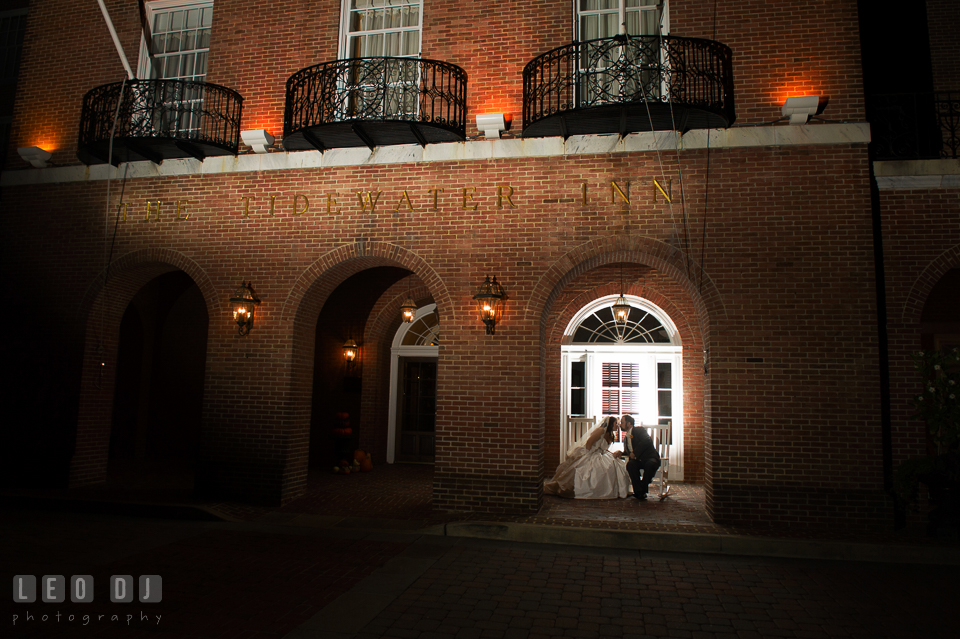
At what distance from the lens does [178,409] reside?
13133 mm

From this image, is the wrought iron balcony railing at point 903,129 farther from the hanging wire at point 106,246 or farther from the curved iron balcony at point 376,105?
the hanging wire at point 106,246

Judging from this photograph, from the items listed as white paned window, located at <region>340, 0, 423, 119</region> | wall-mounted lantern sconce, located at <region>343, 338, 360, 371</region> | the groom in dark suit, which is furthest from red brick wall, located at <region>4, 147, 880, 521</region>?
wall-mounted lantern sconce, located at <region>343, 338, 360, 371</region>

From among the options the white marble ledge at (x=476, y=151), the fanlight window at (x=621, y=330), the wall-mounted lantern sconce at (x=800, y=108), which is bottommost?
the fanlight window at (x=621, y=330)

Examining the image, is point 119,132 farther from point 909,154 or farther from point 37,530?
point 909,154

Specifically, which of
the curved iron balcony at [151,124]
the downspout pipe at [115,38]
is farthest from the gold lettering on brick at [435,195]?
the downspout pipe at [115,38]

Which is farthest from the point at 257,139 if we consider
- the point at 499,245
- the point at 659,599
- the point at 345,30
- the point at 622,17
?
the point at 659,599

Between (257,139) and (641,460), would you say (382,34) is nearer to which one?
(257,139)

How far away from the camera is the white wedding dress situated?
8.84 meters

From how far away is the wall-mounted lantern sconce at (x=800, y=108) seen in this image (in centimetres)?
738

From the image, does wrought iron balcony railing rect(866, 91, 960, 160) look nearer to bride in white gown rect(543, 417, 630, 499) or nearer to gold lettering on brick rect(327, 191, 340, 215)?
bride in white gown rect(543, 417, 630, 499)

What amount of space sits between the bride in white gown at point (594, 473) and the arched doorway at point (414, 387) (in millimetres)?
4119

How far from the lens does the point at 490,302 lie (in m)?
7.84

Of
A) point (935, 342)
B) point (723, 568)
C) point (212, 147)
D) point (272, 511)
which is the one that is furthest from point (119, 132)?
point (935, 342)

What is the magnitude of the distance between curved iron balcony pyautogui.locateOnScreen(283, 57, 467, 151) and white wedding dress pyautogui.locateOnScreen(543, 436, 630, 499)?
5315 mm
